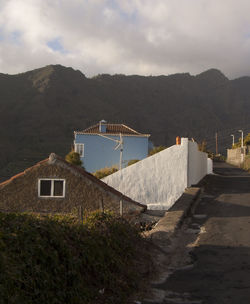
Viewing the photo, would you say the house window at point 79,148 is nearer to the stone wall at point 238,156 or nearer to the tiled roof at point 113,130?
the tiled roof at point 113,130

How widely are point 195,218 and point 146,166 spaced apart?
8.11 metres

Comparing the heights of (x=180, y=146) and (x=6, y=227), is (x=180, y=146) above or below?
above

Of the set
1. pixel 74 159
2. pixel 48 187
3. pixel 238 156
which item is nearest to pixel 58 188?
pixel 48 187

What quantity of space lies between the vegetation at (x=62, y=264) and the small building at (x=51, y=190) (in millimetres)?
10928

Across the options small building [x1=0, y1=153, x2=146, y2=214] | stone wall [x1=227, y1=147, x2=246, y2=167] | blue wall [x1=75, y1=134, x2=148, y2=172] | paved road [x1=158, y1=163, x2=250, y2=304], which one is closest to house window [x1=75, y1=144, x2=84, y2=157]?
blue wall [x1=75, y1=134, x2=148, y2=172]

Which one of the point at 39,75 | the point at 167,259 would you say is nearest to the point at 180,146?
the point at 167,259

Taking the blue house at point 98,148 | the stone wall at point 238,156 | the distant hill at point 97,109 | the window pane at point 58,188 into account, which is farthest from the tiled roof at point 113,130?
the distant hill at point 97,109

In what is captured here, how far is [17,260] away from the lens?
3604 millimetres

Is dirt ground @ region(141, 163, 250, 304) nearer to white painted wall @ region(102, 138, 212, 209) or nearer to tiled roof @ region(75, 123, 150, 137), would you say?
white painted wall @ region(102, 138, 212, 209)

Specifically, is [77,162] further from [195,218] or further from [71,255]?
[71,255]

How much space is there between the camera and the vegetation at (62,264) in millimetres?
3477

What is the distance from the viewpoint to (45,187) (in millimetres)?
17328

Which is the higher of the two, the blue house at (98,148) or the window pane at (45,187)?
the blue house at (98,148)

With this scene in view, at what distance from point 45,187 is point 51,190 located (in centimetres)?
35
